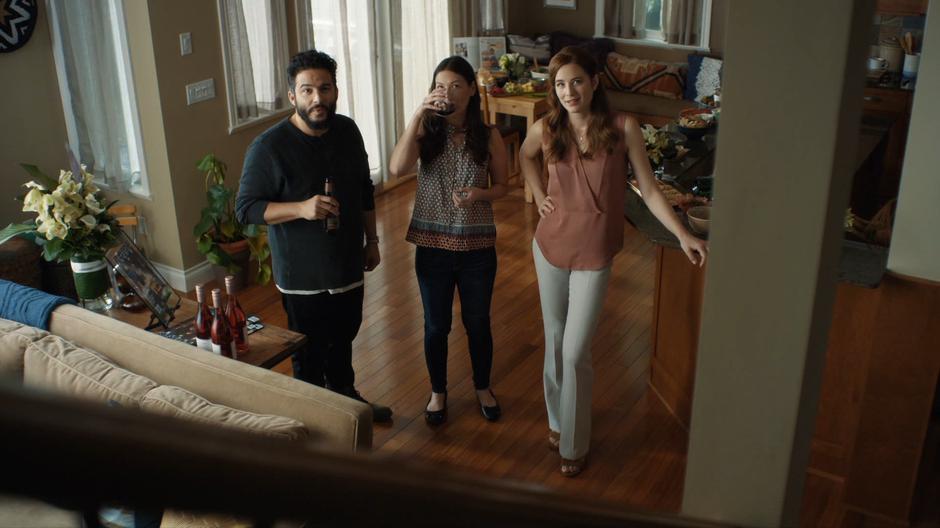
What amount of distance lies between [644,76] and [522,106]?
4.57ft

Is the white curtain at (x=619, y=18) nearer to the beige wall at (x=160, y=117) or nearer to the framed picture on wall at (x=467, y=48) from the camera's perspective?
the framed picture on wall at (x=467, y=48)

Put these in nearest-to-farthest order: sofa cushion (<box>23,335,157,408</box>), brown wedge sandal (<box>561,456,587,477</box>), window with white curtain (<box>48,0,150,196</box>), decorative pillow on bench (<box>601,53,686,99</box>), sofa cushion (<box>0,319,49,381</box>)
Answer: sofa cushion (<box>23,335,157,408</box>)
sofa cushion (<box>0,319,49,381</box>)
brown wedge sandal (<box>561,456,587,477</box>)
window with white curtain (<box>48,0,150,196</box>)
decorative pillow on bench (<box>601,53,686,99</box>)

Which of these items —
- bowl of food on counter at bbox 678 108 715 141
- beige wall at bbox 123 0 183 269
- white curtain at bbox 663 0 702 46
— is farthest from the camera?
white curtain at bbox 663 0 702 46

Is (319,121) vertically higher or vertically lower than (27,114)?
higher

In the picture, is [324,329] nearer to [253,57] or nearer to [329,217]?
[329,217]

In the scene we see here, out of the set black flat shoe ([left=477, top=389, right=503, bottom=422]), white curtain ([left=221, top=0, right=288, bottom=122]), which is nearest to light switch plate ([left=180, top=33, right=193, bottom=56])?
white curtain ([left=221, top=0, right=288, bottom=122])

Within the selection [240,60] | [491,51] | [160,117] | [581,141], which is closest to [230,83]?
[240,60]

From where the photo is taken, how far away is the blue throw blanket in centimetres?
359

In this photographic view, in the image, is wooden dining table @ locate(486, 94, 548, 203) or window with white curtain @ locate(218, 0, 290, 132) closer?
window with white curtain @ locate(218, 0, 290, 132)

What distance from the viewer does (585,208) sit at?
11.3 ft

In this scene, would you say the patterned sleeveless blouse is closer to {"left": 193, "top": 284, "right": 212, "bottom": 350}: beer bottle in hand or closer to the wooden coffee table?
Result: the wooden coffee table

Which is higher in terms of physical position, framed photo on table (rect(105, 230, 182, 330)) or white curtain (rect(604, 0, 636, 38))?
white curtain (rect(604, 0, 636, 38))

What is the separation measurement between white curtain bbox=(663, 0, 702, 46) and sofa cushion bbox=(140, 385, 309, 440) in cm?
609

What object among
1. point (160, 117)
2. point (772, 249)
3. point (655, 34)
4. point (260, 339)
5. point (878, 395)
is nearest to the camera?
point (772, 249)
